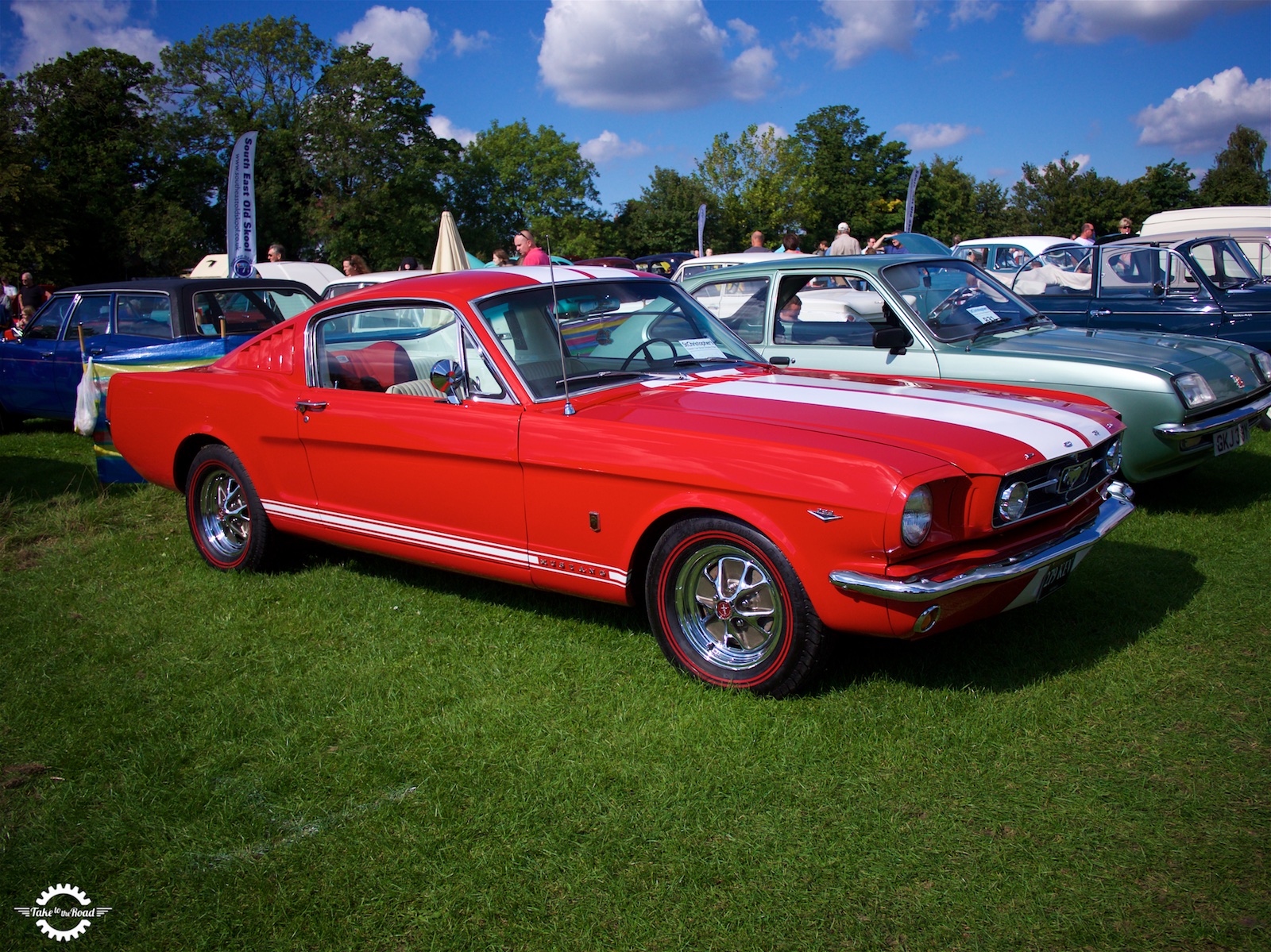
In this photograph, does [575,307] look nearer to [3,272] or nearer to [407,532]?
[407,532]

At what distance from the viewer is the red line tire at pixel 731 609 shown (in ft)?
10.4

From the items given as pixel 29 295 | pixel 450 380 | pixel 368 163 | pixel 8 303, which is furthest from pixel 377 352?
pixel 368 163

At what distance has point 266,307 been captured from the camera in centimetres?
895

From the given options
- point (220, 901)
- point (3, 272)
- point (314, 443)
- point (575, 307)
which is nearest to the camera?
point (220, 901)

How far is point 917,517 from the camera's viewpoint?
2.94m

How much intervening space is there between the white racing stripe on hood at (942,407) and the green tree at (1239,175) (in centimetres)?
5635

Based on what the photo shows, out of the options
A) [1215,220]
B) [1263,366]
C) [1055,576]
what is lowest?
[1055,576]

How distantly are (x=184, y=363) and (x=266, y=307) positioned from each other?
1.98 meters

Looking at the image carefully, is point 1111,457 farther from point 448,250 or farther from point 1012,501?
point 448,250

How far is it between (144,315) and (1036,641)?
8250 mm

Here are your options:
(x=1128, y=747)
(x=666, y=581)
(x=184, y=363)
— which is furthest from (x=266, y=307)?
(x=1128, y=747)

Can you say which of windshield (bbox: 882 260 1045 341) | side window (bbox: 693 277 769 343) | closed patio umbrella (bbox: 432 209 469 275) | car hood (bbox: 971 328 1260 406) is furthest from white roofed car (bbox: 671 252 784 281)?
car hood (bbox: 971 328 1260 406)

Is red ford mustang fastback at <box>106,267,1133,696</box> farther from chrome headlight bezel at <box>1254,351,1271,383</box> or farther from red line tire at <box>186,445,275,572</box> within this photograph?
chrome headlight bezel at <box>1254,351,1271,383</box>

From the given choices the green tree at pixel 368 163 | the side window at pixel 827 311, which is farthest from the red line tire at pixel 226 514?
the green tree at pixel 368 163
